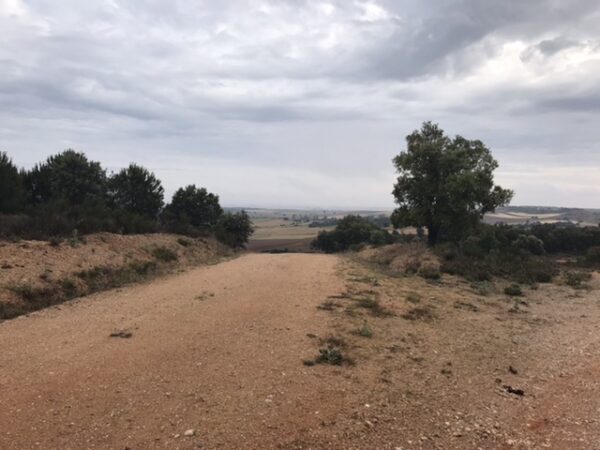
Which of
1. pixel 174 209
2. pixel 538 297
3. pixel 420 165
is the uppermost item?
pixel 420 165

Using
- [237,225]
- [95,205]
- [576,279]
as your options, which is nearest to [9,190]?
[95,205]

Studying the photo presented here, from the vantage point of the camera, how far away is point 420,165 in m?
29.3

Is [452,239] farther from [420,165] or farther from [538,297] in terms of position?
[538,297]

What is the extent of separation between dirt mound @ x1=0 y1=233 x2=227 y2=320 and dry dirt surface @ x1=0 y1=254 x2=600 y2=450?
4.14 feet

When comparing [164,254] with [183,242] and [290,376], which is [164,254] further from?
[290,376]

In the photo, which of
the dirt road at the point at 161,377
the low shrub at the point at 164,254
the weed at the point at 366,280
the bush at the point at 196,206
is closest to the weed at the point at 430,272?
the weed at the point at 366,280

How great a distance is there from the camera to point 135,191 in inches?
1668

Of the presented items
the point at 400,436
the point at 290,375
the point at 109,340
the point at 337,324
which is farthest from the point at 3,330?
the point at 400,436

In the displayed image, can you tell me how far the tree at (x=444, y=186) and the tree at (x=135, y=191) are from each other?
79.4 ft

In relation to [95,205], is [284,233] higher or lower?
lower

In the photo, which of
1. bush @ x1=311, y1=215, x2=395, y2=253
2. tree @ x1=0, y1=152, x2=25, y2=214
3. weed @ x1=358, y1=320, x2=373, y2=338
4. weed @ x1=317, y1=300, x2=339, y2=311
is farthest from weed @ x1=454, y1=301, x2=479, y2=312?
bush @ x1=311, y1=215, x2=395, y2=253

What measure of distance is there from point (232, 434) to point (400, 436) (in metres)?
1.99

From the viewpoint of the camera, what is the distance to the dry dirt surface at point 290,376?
527cm

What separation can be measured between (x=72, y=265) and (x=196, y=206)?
103 feet
